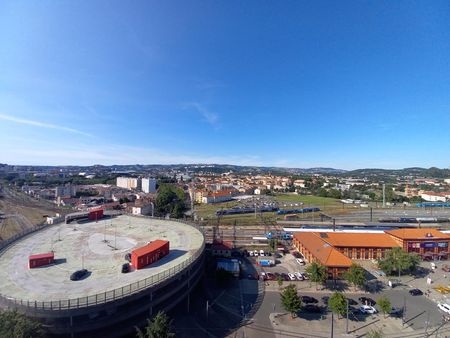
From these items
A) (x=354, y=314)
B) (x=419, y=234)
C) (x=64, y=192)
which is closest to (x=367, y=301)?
(x=354, y=314)

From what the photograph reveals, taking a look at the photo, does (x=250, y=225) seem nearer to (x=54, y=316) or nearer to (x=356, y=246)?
(x=356, y=246)

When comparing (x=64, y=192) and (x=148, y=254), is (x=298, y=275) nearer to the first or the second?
(x=148, y=254)

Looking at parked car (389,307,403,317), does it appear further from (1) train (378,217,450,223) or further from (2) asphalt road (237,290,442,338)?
(1) train (378,217,450,223)

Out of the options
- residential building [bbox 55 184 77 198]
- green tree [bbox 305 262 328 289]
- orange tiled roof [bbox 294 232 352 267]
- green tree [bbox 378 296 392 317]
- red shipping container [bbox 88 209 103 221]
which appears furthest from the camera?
residential building [bbox 55 184 77 198]

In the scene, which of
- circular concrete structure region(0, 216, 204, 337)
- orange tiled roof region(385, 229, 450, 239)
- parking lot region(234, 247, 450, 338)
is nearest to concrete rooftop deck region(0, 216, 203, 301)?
circular concrete structure region(0, 216, 204, 337)

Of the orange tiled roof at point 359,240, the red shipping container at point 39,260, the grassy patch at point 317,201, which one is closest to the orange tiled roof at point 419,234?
the orange tiled roof at point 359,240

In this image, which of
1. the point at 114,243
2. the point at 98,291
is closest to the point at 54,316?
the point at 98,291

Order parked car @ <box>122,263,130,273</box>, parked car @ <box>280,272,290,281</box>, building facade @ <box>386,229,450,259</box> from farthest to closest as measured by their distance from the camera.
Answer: building facade @ <box>386,229,450,259</box>
parked car @ <box>280,272,290,281</box>
parked car @ <box>122,263,130,273</box>
